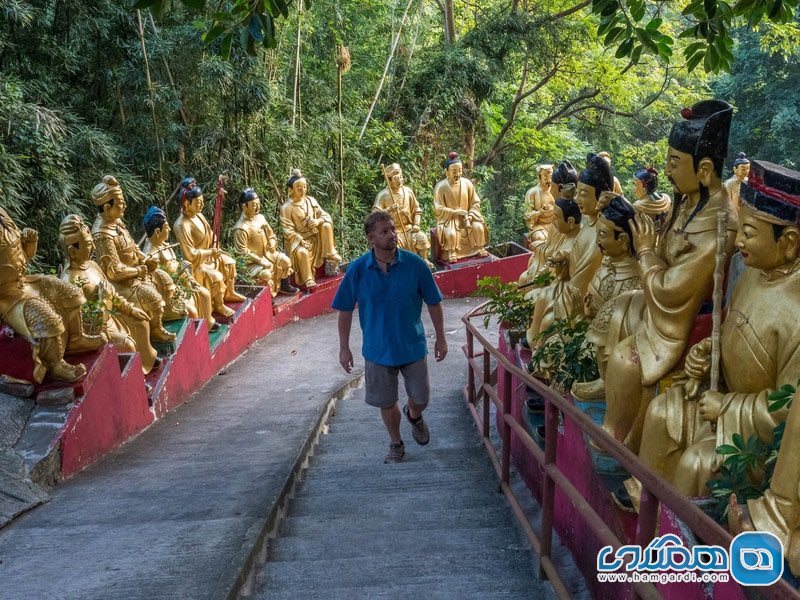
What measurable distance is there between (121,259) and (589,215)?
160 inches

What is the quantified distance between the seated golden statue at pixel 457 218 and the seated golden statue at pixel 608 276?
8541 mm

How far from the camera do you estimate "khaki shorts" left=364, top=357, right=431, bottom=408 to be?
5.21 meters

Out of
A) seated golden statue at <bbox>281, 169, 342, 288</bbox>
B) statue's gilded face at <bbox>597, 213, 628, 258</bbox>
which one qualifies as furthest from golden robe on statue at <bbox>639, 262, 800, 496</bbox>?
seated golden statue at <bbox>281, 169, 342, 288</bbox>

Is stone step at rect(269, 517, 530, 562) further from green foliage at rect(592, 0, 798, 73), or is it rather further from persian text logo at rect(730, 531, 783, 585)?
green foliage at rect(592, 0, 798, 73)

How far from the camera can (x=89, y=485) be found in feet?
16.8

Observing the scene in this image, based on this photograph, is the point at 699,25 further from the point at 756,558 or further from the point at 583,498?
the point at 756,558

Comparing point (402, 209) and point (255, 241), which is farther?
point (402, 209)

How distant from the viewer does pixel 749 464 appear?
2.57m

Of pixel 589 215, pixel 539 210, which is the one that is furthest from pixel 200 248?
pixel 539 210

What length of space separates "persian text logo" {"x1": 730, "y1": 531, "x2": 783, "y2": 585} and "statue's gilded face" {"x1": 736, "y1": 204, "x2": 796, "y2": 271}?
3.06 feet

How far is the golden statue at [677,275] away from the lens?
337cm

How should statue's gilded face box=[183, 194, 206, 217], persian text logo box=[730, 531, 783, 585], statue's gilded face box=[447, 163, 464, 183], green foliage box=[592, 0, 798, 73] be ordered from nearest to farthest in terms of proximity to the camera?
persian text logo box=[730, 531, 783, 585] < green foliage box=[592, 0, 798, 73] < statue's gilded face box=[183, 194, 206, 217] < statue's gilded face box=[447, 163, 464, 183]

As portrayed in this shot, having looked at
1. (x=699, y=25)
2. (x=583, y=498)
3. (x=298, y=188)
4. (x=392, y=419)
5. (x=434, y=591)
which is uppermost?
(x=699, y=25)

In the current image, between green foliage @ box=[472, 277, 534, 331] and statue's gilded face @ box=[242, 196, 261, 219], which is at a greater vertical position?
statue's gilded face @ box=[242, 196, 261, 219]
